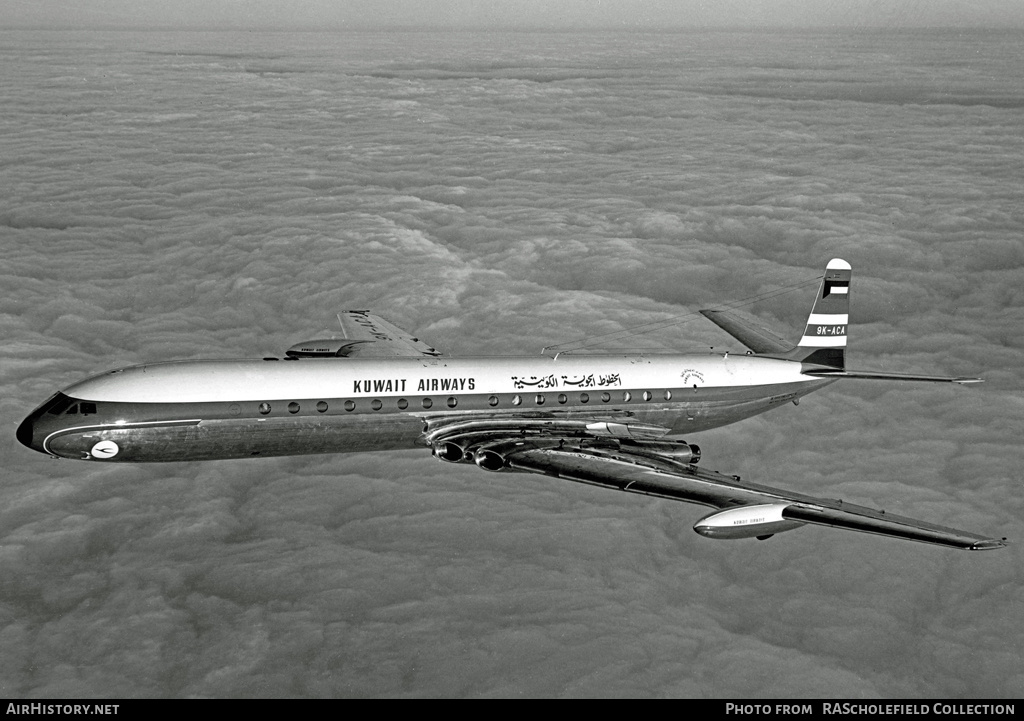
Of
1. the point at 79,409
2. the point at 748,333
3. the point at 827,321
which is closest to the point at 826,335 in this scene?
the point at 827,321

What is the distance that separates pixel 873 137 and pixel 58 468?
13404cm

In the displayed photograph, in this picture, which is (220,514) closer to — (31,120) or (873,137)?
(873,137)

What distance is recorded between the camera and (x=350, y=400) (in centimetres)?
3678

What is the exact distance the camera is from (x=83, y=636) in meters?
32.3

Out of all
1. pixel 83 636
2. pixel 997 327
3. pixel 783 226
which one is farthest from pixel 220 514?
pixel 783 226

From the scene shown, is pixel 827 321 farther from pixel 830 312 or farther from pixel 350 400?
pixel 350 400

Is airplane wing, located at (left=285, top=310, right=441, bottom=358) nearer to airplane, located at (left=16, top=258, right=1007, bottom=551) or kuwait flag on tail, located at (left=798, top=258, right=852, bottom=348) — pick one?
Result: airplane, located at (left=16, top=258, right=1007, bottom=551)

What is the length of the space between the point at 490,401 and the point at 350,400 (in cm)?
592

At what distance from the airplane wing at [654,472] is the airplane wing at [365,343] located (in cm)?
652

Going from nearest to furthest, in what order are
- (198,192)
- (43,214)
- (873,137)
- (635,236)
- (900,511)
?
(900,511)
(635,236)
(43,214)
(198,192)
(873,137)

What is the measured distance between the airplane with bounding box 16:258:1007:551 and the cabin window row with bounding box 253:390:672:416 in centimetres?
5

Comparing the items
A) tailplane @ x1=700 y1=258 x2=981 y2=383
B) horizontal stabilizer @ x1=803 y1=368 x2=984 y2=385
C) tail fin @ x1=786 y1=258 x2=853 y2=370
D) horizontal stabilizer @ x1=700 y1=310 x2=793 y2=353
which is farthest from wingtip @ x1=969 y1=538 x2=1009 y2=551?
horizontal stabilizer @ x1=700 y1=310 x2=793 y2=353

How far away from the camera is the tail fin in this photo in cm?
4441

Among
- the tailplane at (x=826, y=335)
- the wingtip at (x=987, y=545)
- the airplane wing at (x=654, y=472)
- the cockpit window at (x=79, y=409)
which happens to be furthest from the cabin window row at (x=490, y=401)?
the wingtip at (x=987, y=545)
